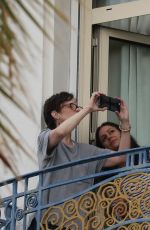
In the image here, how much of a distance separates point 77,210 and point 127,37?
218 cm

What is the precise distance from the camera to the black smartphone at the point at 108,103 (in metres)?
5.00

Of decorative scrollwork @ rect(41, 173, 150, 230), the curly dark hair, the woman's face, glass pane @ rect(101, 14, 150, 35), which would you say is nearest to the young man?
the curly dark hair

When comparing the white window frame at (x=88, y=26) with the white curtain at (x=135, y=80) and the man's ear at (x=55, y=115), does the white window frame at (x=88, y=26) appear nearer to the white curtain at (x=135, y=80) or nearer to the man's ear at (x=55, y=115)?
the white curtain at (x=135, y=80)

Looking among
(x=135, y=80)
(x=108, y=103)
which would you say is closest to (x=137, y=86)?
(x=135, y=80)

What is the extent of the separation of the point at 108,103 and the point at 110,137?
39 cm

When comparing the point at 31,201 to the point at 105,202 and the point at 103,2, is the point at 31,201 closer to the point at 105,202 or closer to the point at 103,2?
the point at 105,202

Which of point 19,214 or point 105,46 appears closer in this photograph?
point 19,214

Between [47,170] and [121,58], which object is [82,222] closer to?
[47,170]

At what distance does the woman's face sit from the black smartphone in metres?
0.23

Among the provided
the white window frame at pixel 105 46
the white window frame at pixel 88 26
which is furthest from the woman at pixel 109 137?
the white window frame at pixel 105 46

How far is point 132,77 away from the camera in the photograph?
6.28m

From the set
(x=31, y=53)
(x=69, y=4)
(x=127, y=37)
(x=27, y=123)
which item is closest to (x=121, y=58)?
(x=127, y=37)

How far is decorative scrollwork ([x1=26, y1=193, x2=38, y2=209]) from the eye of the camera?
4691 mm

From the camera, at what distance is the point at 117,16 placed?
6051 mm
